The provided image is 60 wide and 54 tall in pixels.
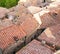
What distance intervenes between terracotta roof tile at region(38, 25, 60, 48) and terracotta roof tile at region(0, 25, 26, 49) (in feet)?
1.56

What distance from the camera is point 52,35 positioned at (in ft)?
13.8

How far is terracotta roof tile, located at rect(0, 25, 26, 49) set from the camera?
3.92 metres

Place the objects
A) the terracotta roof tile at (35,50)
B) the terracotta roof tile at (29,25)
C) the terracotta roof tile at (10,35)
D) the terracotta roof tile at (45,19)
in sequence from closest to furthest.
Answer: the terracotta roof tile at (35,50) → the terracotta roof tile at (10,35) → the terracotta roof tile at (29,25) → the terracotta roof tile at (45,19)

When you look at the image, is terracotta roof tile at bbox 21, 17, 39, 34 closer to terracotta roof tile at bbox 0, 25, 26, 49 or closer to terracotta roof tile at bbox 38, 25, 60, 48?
terracotta roof tile at bbox 0, 25, 26, 49

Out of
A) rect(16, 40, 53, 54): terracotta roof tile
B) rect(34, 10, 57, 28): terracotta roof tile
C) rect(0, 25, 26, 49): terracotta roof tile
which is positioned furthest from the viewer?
rect(34, 10, 57, 28): terracotta roof tile

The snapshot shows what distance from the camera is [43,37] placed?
13.5ft

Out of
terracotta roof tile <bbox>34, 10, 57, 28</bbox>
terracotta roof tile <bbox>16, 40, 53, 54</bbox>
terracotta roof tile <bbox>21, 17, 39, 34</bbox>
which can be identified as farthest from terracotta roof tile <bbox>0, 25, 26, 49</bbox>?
terracotta roof tile <bbox>34, 10, 57, 28</bbox>

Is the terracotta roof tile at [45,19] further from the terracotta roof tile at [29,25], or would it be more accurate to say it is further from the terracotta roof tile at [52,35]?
the terracotta roof tile at [52,35]

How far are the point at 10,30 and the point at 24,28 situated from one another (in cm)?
41

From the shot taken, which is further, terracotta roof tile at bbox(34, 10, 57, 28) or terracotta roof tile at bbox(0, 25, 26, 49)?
terracotta roof tile at bbox(34, 10, 57, 28)

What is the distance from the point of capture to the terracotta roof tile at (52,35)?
13.0 ft

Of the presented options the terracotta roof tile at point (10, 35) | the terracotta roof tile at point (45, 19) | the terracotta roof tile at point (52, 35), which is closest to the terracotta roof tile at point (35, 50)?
the terracotta roof tile at point (52, 35)

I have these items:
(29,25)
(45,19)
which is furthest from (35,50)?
(45,19)

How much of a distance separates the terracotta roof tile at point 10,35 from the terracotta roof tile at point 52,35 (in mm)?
475
